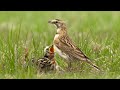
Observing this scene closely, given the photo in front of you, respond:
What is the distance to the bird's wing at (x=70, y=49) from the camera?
44.2 ft

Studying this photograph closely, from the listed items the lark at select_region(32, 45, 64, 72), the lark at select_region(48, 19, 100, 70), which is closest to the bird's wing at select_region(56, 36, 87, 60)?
the lark at select_region(48, 19, 100, 70)

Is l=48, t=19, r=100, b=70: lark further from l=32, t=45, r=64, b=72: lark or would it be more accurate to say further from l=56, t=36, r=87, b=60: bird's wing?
l=32, t=45, r=64, b=72: lark

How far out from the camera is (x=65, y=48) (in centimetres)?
1380

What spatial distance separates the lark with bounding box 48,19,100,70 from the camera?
13.4 meters

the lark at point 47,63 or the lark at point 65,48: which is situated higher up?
the lark at point 65,48

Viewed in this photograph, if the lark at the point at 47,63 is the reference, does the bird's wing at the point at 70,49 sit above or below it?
above

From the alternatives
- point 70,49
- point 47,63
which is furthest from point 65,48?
point 47,63

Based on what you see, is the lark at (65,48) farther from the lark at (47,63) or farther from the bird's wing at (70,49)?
the lark at (47,63)

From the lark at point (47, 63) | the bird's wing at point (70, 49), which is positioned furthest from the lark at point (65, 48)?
the lark at point (47, 63)

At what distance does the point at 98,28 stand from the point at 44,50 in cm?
614

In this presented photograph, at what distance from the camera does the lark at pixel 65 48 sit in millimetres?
13445

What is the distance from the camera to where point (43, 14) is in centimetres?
2475

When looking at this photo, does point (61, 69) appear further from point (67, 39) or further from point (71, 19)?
point (71, 19)

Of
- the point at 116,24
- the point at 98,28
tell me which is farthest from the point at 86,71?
the point at 116,24
